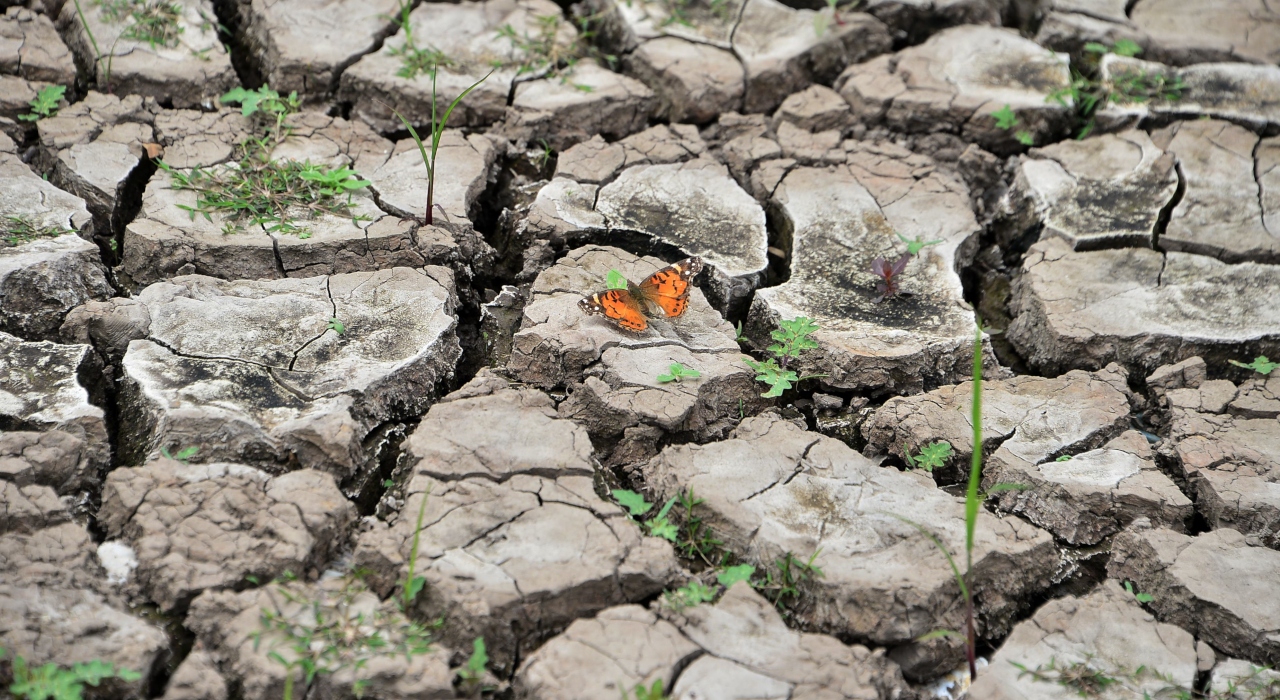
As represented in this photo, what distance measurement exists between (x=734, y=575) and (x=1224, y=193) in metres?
2.89

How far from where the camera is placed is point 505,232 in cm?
372

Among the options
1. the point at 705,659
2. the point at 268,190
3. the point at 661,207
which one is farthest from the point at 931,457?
the point at 268,190

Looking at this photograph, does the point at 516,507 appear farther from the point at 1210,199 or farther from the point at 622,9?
the point at 1210,199

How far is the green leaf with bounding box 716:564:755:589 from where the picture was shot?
2508 mm

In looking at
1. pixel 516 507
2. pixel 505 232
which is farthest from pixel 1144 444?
pixel 505 232

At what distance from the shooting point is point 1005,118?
4129 millimetres

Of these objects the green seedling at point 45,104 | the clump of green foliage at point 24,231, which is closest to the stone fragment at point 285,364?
the clump of green foliage at point 24,231

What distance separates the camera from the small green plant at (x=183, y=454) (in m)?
2.60

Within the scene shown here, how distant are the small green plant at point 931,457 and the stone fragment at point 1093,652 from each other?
1.71 feet

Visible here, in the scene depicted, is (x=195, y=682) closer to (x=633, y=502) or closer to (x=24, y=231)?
(x=633, y=502)

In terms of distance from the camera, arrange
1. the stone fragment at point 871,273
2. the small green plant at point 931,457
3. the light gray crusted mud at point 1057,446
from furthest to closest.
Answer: the stone fragment at point 871,273 → the small green plant at point 931,457 → the light gray crusted mud at point 1057,446

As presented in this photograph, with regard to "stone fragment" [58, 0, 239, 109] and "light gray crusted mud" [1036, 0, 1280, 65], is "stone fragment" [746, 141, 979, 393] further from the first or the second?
"stone fragment" [58, 0, 239, 109]

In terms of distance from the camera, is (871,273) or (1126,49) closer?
(871,273)

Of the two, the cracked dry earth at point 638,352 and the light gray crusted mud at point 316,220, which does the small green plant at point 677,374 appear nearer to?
the cracked dry earth at point 638,352
